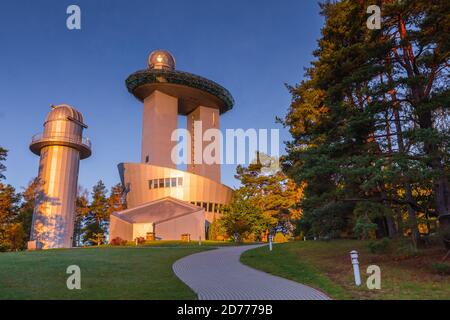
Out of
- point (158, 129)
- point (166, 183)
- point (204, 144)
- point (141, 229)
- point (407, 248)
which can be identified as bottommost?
point (407, 248)

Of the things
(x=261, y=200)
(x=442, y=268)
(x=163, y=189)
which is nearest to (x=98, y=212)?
(x=163, y=189)

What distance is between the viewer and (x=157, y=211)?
41656mm

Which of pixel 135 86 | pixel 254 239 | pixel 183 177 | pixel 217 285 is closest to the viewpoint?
pixel 217 285

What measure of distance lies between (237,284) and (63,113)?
122 feet

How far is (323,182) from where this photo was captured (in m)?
15.6

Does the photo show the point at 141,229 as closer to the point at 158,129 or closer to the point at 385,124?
the point at 158,129

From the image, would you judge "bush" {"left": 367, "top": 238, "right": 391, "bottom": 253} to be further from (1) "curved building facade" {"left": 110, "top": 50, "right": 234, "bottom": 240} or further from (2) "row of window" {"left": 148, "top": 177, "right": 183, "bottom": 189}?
(2) "row of window" {"left": 148, "top": 177, "right": 183, "bottom": 189}

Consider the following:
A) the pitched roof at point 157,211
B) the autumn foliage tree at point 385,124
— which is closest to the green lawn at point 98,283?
the autumn foliage tree at point 385,124

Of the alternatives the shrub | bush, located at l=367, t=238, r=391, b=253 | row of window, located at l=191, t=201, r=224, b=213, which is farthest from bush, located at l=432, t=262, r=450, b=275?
row of window, located at l=191, t=201, r=224, b=213

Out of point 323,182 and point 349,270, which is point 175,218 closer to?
point 323,182

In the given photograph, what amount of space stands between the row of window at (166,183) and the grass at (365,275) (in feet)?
113

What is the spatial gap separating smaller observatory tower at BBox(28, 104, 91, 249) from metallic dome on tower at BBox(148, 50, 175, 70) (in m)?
23.2

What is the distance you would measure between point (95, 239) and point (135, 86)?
25.4 metres
